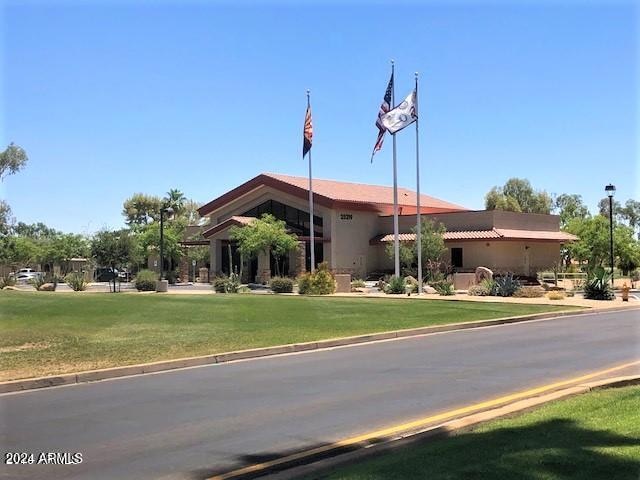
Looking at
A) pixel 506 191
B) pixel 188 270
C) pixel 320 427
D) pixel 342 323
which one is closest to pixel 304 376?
pixel 320 427

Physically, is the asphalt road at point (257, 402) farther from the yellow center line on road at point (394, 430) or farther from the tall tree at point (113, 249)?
the tall tree at point (113, 249)

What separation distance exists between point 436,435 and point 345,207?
44.3 m

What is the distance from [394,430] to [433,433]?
632mm

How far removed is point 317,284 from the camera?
116 ft

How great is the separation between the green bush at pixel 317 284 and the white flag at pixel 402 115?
8180 mm

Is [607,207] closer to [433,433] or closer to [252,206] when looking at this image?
[252,206]

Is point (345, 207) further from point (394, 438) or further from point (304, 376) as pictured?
point (394, 438)

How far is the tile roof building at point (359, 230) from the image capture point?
1881 inches

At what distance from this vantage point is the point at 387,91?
3647cm

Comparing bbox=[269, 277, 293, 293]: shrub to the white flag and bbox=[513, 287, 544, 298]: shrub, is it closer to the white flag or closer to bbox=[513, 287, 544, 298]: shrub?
the white flag

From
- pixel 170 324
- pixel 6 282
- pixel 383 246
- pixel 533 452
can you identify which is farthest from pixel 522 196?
pixel 533 452

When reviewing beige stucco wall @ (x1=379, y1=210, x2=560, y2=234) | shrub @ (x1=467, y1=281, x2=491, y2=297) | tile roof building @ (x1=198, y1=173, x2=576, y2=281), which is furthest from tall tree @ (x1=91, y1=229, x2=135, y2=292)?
shrub @ (x1=467, y1=281, x2=491, y2=297)

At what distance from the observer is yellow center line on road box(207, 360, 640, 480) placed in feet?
19.3

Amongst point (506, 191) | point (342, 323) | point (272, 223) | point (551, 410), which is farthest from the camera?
point (506, 191)
